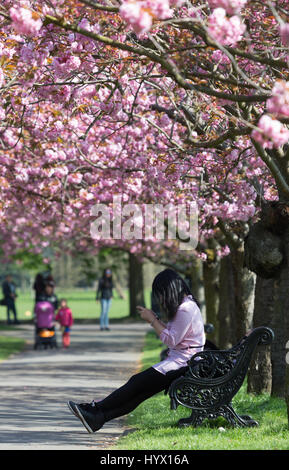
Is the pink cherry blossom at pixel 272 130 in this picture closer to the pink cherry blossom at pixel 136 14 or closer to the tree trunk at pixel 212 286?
the pink cherry blossom at pixel 136 14

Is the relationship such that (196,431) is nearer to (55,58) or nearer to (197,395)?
(197,395)

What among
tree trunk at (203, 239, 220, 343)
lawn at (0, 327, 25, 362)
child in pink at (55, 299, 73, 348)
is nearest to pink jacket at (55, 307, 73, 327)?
child in pink at (55, 299, 73, 348)

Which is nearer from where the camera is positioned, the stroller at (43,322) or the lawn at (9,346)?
the lawn at (9,346)

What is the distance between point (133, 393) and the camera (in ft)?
27.6

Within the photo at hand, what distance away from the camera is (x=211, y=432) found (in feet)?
27.7

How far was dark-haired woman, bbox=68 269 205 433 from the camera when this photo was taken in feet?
27.6

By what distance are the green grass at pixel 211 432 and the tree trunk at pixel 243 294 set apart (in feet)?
11.7

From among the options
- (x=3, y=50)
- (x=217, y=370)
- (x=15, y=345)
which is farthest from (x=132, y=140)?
(x=15, y=345)

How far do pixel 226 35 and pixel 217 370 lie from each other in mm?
3552

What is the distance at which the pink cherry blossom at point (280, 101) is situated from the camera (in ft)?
19.3

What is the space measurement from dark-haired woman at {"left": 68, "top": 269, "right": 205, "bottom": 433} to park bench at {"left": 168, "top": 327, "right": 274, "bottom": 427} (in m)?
0.11

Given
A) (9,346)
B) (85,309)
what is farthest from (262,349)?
(85,309)

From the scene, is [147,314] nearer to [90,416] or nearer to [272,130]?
[90,416]

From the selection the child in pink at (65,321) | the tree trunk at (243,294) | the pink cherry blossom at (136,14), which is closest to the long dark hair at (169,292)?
the pink cherry blossom at (136,14)
